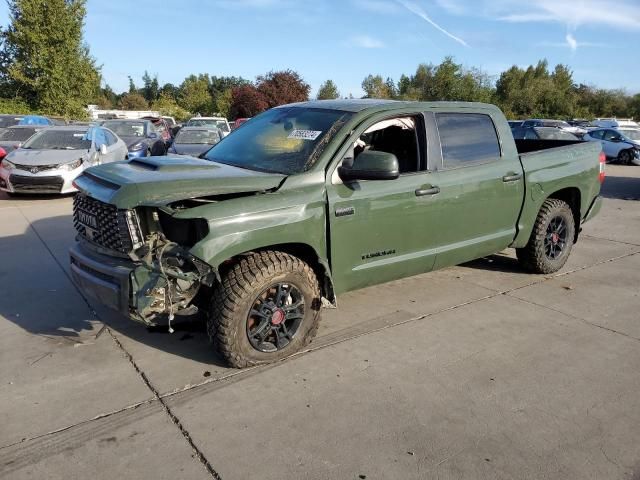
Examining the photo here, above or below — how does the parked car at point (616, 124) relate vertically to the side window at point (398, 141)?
below

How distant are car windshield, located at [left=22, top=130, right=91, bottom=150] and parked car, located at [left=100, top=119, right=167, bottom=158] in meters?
1.56

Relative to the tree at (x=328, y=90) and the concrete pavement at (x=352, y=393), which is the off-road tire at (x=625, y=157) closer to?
the concrete pavement at (x=352, y=393)

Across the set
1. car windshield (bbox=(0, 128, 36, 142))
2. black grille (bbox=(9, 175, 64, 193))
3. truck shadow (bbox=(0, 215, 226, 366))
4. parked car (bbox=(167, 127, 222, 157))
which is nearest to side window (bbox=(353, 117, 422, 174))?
truck shadow (bbox=(0, 215, 226, 366))

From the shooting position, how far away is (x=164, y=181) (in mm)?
3336

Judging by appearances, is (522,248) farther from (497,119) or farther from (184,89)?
(184,89)

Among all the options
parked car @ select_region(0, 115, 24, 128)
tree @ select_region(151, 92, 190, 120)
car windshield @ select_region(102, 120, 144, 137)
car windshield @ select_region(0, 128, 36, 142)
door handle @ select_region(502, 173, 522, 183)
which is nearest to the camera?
door handle @ select_region(502, 173, 522, 183)

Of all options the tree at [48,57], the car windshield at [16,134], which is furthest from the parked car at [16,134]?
the tree at [48,57]

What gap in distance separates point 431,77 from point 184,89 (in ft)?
110

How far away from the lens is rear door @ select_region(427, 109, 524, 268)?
454 centimetres

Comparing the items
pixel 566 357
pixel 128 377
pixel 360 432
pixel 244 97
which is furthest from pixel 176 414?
pixel 244 97

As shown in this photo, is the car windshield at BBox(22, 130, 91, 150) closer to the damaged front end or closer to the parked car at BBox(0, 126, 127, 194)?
the parked car at BBox(0, 126, 127, 194)

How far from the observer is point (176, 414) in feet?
10.3

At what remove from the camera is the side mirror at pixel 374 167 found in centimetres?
372

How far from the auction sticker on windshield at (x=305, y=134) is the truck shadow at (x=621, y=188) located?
10304 mm
